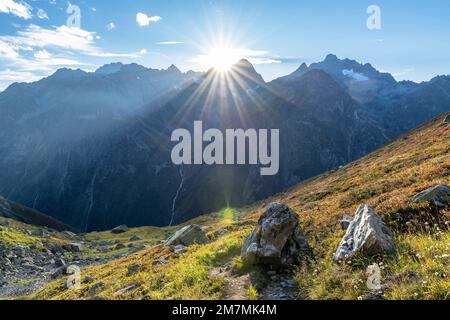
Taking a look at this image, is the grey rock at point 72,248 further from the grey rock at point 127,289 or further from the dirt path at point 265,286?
the dirt path at point 265,286

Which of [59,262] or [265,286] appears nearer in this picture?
[265,286]

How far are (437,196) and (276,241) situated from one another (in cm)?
809

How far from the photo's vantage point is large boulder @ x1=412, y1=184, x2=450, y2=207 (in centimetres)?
1653

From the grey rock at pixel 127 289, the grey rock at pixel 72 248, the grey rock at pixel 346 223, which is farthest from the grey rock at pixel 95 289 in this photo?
the grey rock at pixel 72 248

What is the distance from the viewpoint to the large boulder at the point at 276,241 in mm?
14805

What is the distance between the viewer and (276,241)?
1531cm

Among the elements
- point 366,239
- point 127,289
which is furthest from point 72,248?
point 366,239

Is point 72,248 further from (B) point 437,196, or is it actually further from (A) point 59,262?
(B) point 437,196

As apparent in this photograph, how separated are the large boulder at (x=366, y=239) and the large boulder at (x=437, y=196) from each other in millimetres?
4393

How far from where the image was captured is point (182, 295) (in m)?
13.0

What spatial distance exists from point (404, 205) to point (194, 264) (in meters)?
10.3

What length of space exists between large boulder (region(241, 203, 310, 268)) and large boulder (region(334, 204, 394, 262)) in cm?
221

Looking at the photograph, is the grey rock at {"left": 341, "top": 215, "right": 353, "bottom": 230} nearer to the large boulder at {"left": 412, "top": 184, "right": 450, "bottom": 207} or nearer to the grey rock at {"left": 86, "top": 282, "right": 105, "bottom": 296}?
the large boulder at {"left": 412, "top": 184, "right": 450, "bottom": 207}
